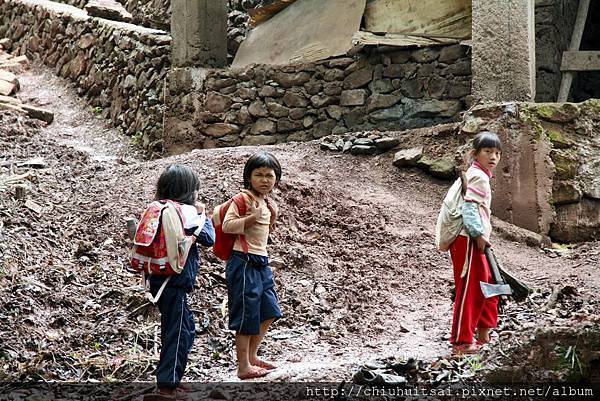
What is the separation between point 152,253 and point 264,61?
6.51 metres

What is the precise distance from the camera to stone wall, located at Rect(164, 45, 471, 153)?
9180mm

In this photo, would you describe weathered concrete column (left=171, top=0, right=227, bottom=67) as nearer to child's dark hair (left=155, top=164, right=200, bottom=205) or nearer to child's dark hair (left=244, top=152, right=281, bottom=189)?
child's dark hair (left=244, top=152, right=281, bottom=189)

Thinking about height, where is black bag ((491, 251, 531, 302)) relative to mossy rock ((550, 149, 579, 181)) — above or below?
below

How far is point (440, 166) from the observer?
804cm

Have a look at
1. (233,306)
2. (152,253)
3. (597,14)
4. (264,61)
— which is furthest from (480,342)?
(597,14)

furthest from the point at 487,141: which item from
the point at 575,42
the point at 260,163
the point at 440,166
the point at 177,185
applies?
the point at 575,42

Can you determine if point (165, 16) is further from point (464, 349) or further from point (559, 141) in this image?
point (464, 349)

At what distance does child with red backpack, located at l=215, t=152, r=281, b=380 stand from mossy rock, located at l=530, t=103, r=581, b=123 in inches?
142

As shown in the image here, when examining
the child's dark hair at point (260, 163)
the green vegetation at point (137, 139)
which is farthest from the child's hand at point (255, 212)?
the green vegetation at point (137, 139)

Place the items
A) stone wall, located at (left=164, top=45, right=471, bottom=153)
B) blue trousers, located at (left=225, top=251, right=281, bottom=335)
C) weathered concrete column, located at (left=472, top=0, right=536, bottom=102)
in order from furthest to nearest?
stone wall, located at (left=164, top=45, right=471, bottom=153) → weathered concrete column, located at (left=472, top=0, right=536, bottom=102) → blue trousers, located at (left=225, top=251, right=281, bottom=335)

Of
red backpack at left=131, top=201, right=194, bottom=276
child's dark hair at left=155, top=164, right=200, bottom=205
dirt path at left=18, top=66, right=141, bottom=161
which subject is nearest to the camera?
red backpack at left=131, top=201, right=194, bottom=276

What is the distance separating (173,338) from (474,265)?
69.6 inches

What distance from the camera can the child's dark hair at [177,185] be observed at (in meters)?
4.31

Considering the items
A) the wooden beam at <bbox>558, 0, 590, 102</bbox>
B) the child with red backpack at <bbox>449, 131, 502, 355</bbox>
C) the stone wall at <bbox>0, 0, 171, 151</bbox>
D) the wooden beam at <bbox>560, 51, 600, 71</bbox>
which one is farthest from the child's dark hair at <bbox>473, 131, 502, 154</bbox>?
the stone wall at <bbox>0, 0, 171, 151</bbox>
